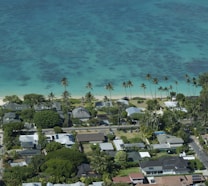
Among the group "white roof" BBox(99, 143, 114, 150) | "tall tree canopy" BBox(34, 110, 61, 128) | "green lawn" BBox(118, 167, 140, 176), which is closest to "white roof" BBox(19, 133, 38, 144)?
"tall tree canopy" BBox(34, 110, 61, 128)

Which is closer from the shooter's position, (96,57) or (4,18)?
(96,57)

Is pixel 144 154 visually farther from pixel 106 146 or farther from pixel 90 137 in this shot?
pixel 90 137

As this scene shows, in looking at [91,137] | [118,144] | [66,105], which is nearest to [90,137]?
[91,137]

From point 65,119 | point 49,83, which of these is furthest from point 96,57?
point 65,119

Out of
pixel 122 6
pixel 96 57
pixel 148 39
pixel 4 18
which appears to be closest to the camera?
pixel 96 57

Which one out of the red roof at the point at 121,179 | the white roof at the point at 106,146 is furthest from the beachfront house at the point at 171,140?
the red roof at the point at 121,179

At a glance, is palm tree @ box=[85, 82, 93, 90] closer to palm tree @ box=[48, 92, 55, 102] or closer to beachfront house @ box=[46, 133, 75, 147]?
palm tree @ box=[48, 92, 55, 102]

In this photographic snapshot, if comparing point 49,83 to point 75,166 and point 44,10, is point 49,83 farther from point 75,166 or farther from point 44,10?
point 44,10
